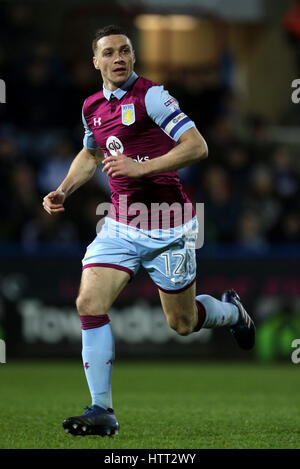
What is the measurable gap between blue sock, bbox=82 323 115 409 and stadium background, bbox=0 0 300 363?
17.8 ft

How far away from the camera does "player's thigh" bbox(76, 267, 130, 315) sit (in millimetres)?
5531

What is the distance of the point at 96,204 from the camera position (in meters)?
11.5

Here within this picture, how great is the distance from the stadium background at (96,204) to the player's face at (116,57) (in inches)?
218

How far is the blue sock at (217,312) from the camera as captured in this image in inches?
254

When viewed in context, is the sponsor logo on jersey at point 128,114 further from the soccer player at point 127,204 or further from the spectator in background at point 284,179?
the spectator in background at point 284,179

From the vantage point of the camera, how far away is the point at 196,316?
628 cm

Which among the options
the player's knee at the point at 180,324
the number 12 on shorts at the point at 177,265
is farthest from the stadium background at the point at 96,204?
the number 12 on shorts at the point at 177,265

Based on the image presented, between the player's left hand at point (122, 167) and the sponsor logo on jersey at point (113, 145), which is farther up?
the sponsor logo on jersey at point (113, 145)

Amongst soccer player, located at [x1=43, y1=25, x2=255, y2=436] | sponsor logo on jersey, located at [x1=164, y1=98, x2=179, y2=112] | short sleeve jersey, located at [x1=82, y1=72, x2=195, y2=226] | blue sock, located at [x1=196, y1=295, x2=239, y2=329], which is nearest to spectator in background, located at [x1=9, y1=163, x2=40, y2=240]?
blue sock, located at [x1=196, y1=295, x2=239, y2=329]

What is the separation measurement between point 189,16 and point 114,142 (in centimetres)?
1114

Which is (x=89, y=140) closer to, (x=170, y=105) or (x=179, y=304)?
(x=170, y=105)

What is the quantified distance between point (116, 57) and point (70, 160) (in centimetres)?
607

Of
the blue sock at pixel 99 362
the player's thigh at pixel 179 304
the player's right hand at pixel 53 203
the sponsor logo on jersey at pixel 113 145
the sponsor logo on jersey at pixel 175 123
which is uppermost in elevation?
the sponsor logo on jersey at pixel 175 123
